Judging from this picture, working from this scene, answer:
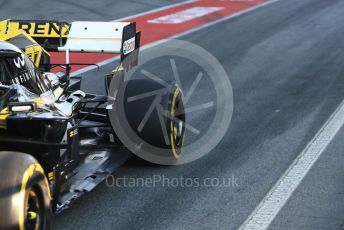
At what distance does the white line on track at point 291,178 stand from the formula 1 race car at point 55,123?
1.14 m

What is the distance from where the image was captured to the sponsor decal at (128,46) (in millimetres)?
6734

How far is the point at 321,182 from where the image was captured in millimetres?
6355

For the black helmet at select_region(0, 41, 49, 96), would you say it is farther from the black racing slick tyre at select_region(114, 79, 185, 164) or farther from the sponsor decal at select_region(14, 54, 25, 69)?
the black racing slick tyre at select_region(114, 79, 185, 164)

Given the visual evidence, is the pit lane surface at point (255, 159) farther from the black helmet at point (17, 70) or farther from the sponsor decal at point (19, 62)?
the sponsor decal at point (19, 62)

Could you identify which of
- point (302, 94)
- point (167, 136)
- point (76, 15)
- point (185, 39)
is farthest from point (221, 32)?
point (167, 136)

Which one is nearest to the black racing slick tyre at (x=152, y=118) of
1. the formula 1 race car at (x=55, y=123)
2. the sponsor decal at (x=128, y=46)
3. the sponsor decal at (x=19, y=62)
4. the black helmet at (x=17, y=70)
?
the formula 1 race car at (x=55, y=123)

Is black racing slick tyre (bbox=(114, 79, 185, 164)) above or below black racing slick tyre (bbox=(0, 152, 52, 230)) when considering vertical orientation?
below

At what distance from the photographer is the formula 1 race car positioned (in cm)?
425

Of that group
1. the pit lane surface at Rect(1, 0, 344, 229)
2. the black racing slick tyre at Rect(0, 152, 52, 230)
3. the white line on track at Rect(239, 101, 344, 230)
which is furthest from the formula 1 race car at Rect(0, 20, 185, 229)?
the white line on track at Rect(239, 101, 344, 230)

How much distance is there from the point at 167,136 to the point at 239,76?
462 centimetres

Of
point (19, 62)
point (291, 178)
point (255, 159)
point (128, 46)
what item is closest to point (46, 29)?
point (128, 46)

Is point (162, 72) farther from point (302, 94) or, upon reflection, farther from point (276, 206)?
point (276, 206)

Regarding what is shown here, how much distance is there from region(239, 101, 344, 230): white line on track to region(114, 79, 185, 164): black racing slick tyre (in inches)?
44.2

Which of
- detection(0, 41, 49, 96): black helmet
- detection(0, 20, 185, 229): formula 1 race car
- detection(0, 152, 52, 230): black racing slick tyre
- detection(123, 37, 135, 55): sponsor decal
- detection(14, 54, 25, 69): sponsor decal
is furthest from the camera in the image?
detection(123, 37, 135, 55): sponsor decal
